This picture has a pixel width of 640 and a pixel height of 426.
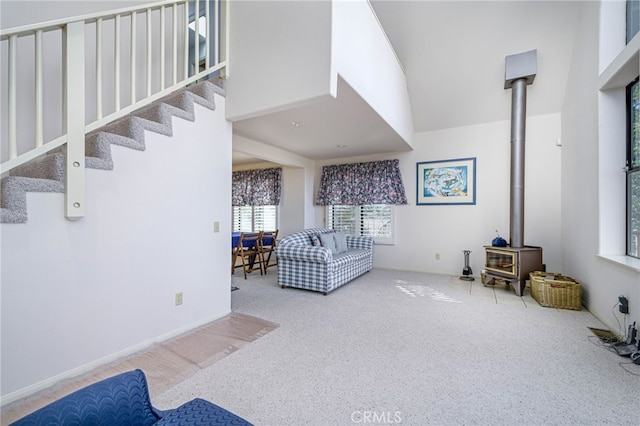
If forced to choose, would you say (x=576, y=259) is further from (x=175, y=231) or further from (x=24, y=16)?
(x=24, y=16)

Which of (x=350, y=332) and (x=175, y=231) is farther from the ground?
(x=175, y=231)

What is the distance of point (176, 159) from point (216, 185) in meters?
0.48

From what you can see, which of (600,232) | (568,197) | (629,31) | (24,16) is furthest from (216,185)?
(568,197)

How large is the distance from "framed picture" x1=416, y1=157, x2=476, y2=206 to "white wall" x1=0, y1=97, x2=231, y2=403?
359 cm

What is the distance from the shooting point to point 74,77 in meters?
1.83

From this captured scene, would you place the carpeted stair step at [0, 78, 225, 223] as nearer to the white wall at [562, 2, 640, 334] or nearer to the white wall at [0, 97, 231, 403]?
the white wall at [0, 97, 231, 403]

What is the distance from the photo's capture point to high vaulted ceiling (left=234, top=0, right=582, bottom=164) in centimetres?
338

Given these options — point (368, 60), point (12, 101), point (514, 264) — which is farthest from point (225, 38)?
point (514, 264)

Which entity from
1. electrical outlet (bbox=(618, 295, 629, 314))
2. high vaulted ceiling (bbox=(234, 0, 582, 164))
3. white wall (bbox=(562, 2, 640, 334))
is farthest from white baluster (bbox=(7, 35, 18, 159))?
electrical outlet (bbox=(618, 295, 629, 314))

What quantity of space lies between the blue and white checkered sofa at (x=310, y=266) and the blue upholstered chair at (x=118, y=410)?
2710 millimetres

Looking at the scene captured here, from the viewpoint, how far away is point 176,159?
246 centimetres

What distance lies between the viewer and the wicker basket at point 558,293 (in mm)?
3082

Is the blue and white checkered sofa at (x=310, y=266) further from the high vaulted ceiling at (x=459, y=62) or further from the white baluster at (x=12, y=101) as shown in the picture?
the white baluster at (x=12, y=101)

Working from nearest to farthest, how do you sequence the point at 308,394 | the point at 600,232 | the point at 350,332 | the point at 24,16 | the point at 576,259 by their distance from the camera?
the point at 308,394
the point at 24,16
the point at 350,332
the point at 600,232
the point at 576,259
